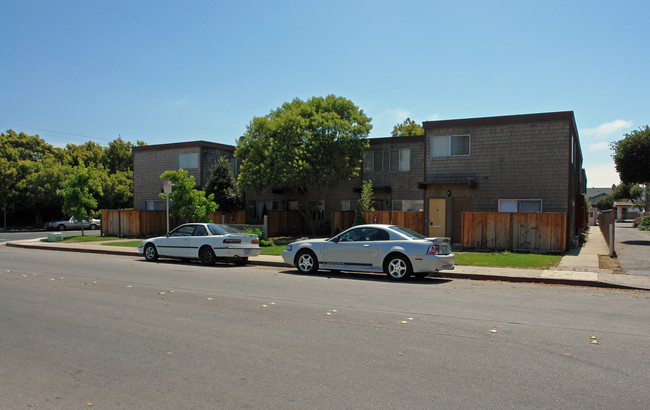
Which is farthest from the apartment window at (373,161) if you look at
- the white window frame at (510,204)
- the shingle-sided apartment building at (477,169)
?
the white window frame at (510,204)

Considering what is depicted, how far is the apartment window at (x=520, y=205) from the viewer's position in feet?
67.2

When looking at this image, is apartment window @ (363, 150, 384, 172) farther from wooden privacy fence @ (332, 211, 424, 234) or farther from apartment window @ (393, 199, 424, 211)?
wooden privacy fence @ (332, 211, 424, 234)

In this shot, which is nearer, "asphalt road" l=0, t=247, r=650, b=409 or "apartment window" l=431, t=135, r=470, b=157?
"asphalt road" l=0, t=247, r=650, b=409

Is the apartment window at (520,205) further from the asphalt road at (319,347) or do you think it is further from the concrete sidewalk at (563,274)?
the asphalt road at (319,347)

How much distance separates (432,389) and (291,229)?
2476cm

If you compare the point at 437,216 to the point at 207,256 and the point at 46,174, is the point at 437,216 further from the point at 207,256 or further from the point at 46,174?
the point at 46,174

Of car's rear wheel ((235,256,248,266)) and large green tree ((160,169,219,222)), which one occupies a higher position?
large green tree ((160,169,219,222))

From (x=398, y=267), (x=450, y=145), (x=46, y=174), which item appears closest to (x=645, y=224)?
(x=450, y=145)

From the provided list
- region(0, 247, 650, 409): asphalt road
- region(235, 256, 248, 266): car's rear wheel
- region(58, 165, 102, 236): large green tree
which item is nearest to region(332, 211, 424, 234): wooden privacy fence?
region(235, 256, 248, 266): car's rear wheel

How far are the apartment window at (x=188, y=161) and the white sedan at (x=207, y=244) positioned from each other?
13962mm

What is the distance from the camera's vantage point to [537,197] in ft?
66.6

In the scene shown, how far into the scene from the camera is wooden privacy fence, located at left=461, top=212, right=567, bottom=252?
1800 cm

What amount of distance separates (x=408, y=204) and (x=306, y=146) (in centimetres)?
618

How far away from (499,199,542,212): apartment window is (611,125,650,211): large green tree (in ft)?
29.4
